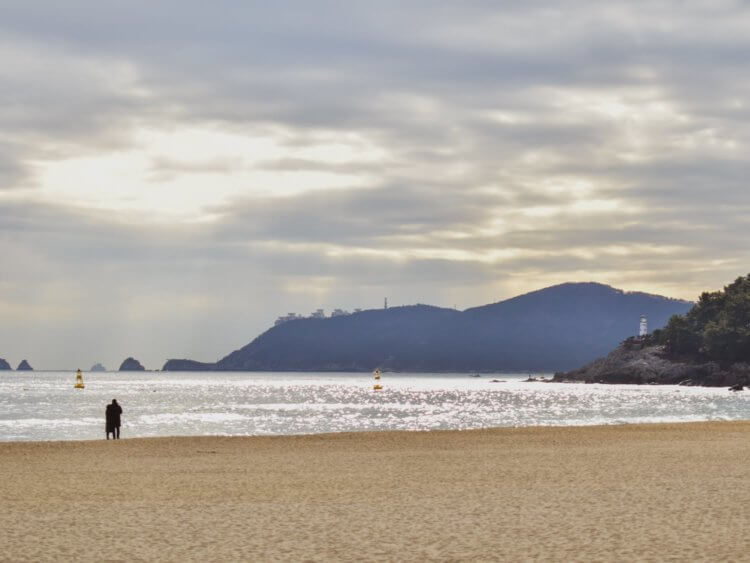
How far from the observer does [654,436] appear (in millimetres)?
40812

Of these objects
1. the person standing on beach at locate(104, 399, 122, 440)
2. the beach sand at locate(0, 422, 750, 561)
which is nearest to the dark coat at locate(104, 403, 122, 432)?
the person standing on beach at locate(104, 399, 122, 440)

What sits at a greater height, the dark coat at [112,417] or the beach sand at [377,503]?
the dark coat at [112,417]

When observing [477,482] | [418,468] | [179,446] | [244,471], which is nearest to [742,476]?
[477,482]

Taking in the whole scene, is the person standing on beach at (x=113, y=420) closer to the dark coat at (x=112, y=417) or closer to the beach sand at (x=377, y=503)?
the dark coat at (x=112, y=417)

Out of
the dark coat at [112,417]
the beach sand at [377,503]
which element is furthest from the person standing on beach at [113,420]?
the beach sand at [377,503]

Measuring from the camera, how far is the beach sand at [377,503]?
14.3m

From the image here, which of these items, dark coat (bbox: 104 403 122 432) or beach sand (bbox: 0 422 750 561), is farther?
dark coat (bbox: 104 403 122 432)

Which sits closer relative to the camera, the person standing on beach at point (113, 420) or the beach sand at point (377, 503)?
the beach sand at point (377, 503)

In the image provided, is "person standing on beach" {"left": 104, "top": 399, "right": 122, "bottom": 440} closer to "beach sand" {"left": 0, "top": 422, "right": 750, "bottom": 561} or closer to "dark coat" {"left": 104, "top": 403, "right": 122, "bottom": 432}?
"dark coat" {"left": 104, "top": 403, "right": 122, "bottom": 432}

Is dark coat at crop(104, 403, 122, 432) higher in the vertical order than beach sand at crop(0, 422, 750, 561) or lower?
higher

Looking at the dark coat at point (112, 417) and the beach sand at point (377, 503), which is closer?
the beach sand at point (377, 503)


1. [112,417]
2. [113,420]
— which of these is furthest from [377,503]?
[112,417]

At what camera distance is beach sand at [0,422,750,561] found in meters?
14.3

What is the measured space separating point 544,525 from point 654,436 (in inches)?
1037
